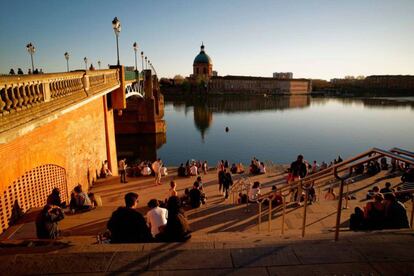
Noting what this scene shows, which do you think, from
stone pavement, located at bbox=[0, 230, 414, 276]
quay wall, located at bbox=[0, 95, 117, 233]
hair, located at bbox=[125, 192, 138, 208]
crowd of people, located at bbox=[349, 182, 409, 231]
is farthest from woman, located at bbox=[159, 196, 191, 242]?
quay wall, located at bbox=[0, 95, 117, 233]

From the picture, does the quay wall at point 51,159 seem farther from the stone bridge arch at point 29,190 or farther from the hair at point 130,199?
the hair at point 130,199

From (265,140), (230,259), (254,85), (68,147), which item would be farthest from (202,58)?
(230,259)

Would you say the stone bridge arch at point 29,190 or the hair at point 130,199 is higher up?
the hair at point 130,199

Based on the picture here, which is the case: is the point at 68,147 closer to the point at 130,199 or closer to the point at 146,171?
the point at 146,171

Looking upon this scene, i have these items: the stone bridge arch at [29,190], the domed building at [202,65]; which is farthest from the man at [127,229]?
the domed building at [202,65]

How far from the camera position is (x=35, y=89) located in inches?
266

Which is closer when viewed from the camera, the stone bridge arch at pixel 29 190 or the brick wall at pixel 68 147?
the brick wall at pixel 68 147

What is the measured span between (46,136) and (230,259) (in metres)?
7.70

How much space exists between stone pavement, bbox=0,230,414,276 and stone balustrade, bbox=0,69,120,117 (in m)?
2.91

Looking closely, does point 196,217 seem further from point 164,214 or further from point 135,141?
point 135,141

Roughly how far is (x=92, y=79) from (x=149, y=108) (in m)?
31.3

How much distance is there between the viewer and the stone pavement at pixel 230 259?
3166mm

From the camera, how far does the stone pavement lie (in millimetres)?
3166

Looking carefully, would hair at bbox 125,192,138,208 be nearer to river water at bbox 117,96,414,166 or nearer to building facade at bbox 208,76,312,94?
river water at bbox 117,96,414,166
